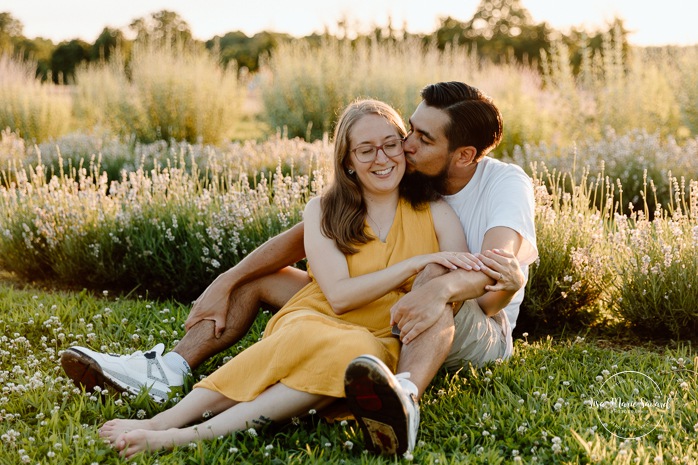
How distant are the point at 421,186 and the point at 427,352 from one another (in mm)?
959

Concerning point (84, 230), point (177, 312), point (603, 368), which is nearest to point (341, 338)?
point (603, 368)

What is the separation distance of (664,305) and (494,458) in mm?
1765

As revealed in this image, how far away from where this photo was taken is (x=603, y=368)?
11.7ft

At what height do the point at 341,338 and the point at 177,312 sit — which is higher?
the point at 341,338

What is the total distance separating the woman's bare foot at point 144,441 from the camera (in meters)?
2.78

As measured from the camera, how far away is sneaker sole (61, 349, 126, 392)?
329 centimetres

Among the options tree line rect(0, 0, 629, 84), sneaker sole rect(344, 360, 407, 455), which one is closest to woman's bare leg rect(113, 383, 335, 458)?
sneaker sole rect(344, 360, 407, 455)

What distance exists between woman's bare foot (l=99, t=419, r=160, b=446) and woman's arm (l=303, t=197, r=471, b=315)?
0.89 metres

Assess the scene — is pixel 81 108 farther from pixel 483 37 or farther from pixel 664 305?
pixel 483 37

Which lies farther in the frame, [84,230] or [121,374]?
[84,230]

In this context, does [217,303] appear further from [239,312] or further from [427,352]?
[427,352]

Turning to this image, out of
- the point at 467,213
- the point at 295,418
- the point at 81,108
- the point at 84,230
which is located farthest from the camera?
the point at 81,108

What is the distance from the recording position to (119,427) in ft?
9.50

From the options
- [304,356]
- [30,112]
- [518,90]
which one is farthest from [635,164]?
[30,112]
